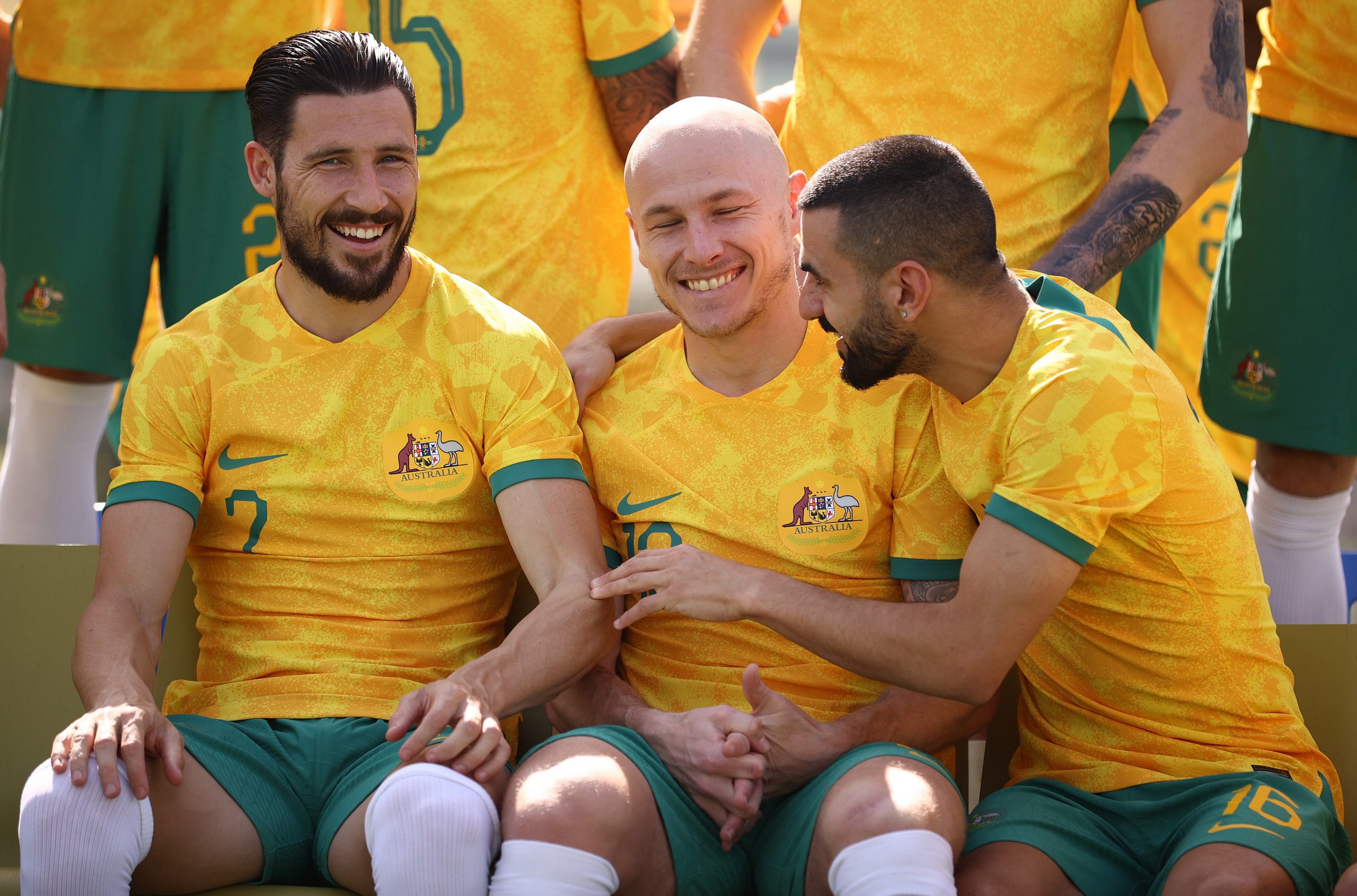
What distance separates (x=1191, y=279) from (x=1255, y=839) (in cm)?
342

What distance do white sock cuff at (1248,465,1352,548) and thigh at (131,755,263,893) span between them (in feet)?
8.98

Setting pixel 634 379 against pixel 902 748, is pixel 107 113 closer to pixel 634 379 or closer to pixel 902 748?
pixel 634 379

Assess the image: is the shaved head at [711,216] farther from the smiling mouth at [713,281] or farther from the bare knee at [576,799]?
the bare knee at [576,799]

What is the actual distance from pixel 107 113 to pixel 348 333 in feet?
4.70

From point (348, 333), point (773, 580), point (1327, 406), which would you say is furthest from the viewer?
point (1327, 406)

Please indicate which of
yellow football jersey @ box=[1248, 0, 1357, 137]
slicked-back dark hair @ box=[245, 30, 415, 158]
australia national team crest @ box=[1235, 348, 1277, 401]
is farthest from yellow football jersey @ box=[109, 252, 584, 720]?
yellow football jersey @ box=[1248, 0, 1357, 137]

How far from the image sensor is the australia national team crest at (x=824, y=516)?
8.59 feet

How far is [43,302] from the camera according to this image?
3.73m

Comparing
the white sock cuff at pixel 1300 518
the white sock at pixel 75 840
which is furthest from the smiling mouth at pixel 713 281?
the white sock cuff at pixel 1300 518

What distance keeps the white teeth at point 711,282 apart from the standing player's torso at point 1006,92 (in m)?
0.71

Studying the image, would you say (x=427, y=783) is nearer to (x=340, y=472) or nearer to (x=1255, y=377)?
(x=340, y=472)

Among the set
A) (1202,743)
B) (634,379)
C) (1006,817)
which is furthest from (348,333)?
(1202,743)

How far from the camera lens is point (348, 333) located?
2.77 m

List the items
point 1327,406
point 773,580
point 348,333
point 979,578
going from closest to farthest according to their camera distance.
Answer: point 979,578 → point 773,580 → point 348,333 → point 1327,406
